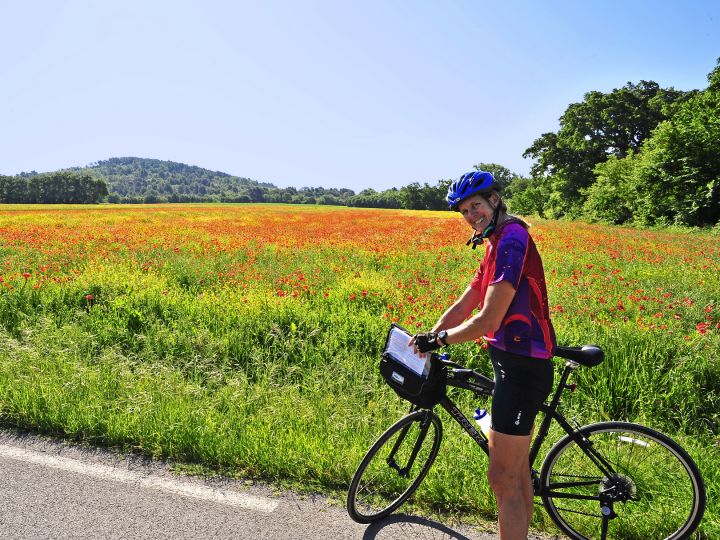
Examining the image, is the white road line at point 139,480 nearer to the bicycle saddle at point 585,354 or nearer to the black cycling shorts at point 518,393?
the black cycling shorts at point 518,393

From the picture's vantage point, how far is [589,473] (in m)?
2.86

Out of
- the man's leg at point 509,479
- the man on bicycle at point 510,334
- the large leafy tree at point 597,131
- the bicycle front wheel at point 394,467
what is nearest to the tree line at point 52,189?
the large leafy tree at point 597,131

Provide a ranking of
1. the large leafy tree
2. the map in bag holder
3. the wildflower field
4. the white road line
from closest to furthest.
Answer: the map in bag holder < the white road line < the wildflower field < the large leafy tree

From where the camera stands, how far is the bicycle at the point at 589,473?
2.68 m

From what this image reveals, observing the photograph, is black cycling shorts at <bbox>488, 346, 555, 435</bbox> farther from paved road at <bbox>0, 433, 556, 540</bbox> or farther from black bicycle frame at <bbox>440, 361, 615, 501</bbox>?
paved road at <bbox>0, 433, 556, 540</bbox>

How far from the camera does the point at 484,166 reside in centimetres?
10650

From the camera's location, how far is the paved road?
2.76 metres

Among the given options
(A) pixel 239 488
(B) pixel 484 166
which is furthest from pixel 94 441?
(B) pixel 484 166

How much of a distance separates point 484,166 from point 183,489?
366 ft

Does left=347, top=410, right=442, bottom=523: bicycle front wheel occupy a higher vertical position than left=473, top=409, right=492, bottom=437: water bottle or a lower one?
lower

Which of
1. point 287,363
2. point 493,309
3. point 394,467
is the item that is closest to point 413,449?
point 394,467

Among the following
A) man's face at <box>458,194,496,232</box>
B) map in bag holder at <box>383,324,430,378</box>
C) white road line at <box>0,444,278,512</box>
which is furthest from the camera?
white road line at <box>0,444,278,512</box>

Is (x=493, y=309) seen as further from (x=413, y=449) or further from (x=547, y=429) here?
(x=413, y=449)

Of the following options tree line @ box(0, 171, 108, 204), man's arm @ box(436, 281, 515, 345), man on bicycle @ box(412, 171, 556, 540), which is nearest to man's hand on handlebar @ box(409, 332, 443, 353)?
man on bicycle @ box(412, 171, 556, 540)
